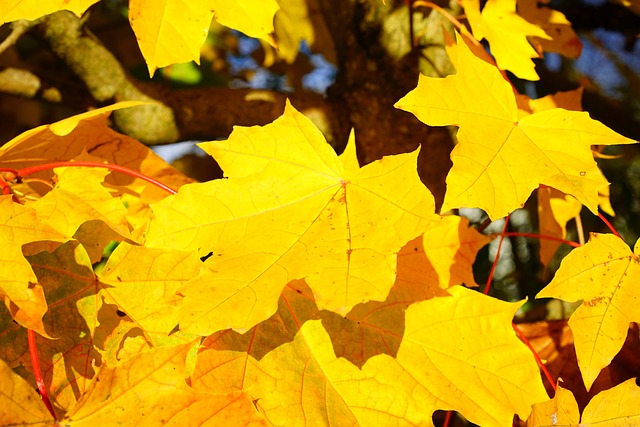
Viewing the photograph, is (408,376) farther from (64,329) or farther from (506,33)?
(506,33)

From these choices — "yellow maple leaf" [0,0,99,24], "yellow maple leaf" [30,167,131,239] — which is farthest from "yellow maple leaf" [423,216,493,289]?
"yellow maple leaf" [0,0,99,24]

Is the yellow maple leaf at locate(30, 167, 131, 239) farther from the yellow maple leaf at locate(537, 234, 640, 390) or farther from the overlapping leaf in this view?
the yellow maple leaf at locate(537, 234, 640, 390)

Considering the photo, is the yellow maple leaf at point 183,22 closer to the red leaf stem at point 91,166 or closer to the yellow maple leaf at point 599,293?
the red leaf stem at point 91,166

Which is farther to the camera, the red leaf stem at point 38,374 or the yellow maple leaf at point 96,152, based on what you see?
the yellow maple leaf at point 96,152

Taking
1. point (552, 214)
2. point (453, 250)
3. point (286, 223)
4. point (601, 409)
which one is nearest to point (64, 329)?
point (286, 223)

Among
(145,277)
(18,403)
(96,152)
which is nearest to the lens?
(18,403)

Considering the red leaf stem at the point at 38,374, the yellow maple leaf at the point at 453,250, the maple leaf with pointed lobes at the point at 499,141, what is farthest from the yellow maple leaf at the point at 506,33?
the red leaf stem at the point at 38,374
